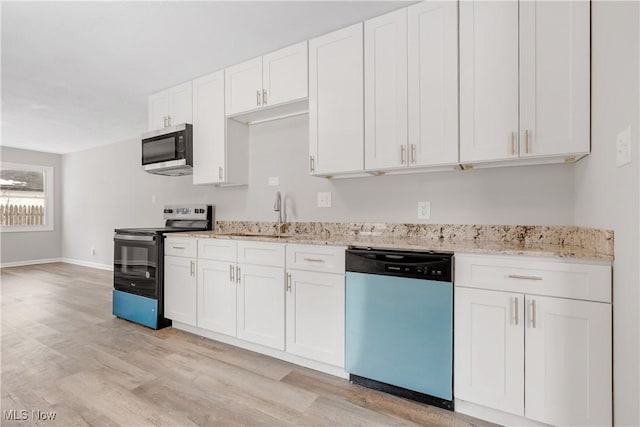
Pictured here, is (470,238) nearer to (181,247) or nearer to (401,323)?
(401,323)

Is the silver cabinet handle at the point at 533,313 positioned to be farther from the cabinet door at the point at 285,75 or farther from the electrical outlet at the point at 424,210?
the cabinet door at the point at 285,75

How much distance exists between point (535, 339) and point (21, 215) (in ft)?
28.0

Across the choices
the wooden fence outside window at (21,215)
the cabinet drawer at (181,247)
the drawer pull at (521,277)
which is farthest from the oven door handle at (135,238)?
the wooden fence outside window at (21,215)

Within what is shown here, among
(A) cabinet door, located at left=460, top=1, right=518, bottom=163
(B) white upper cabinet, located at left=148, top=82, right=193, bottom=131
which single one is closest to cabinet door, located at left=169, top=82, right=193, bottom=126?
(B) white upper cabinet, located at left=148, top=82, right=193, bottom=131

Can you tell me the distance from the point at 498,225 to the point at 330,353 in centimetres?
140

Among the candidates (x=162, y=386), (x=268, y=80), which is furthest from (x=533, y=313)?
(x=268, y=80)

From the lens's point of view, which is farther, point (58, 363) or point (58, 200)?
point (58, 200)

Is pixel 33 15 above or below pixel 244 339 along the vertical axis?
above

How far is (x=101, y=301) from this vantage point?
13.0ft

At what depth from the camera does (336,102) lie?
7.80 feet

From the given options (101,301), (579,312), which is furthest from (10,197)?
(579,312)

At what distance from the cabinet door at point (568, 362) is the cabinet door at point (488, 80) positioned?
859 mm

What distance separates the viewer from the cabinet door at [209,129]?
9.97 ft

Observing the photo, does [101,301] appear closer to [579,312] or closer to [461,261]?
[461,261]
